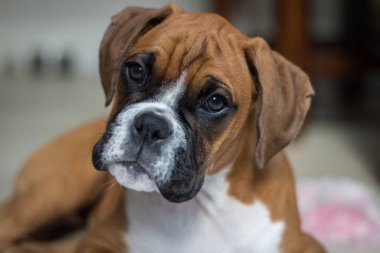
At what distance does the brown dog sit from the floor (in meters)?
0.66

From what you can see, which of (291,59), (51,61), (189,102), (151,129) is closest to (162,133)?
(151,129)

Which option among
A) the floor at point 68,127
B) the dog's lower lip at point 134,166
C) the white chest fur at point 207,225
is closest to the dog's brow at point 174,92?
the dog's lower lip at point 134,166

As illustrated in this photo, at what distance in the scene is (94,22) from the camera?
5000mm

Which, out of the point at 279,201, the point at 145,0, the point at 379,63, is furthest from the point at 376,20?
the point at 279,201

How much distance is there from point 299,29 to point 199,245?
79.5 inches

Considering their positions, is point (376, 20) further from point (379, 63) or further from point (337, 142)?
point (337, 142)

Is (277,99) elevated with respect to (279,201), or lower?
elevated

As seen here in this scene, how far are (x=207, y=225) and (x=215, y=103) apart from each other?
38cm

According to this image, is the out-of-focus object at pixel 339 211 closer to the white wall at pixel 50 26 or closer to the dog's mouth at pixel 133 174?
the dog's mouth at pixel 133 174

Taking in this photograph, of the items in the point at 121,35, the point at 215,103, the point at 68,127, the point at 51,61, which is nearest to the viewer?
the point at 215,103

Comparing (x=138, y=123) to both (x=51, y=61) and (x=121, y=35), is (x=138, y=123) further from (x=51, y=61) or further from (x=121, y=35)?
(x=51, y=61)

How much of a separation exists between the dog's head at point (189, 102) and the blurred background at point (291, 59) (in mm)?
850

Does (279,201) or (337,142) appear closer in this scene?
(279,201)

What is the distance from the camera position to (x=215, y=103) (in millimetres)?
1714
